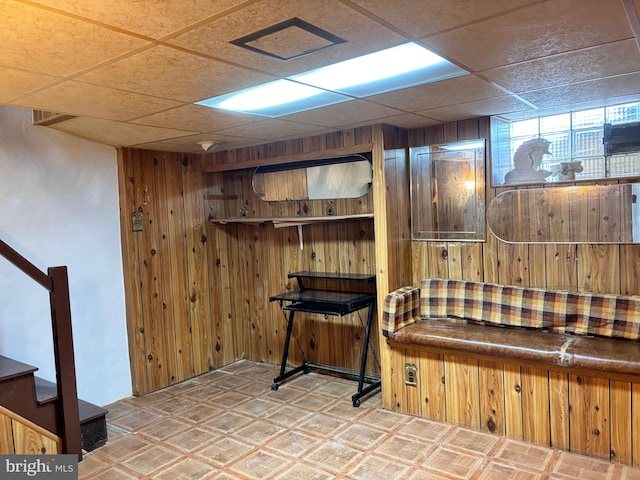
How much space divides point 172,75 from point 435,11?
1128 mm

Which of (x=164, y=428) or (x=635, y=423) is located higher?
(x=635, y=423)

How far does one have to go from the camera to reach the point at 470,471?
2625mm

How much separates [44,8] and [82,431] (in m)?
2.61

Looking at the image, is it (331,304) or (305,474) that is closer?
(305,474)

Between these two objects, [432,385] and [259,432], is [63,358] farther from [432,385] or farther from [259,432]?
[432,385]

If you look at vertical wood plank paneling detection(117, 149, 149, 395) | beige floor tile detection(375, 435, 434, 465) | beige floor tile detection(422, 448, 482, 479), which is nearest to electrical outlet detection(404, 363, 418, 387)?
beige floor tile detection(375, 435, 434, 465)

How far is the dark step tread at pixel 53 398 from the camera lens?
8.86 ft

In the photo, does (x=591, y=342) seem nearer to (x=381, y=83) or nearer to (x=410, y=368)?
(x=410, y=368)

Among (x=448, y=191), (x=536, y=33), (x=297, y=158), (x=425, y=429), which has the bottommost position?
(x=425, y=429)

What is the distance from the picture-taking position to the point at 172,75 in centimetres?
200

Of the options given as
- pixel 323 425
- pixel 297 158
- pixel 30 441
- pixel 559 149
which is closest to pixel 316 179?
pixel 297 158

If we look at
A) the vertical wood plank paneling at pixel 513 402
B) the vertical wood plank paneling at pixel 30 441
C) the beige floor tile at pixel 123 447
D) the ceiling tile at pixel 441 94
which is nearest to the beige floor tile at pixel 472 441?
the vertical wood plank paneling at pixel 513 402

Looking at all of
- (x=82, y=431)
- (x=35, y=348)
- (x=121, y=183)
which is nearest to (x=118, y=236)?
(x=121, y=183)

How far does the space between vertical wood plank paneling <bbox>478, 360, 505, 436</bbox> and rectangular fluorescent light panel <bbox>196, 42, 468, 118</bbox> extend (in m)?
1.90
